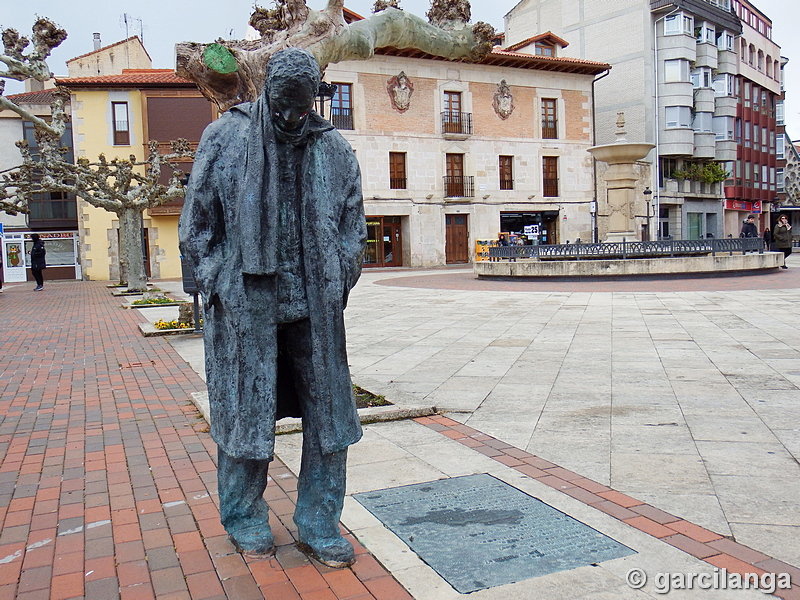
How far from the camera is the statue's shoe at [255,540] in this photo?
2.88 metres

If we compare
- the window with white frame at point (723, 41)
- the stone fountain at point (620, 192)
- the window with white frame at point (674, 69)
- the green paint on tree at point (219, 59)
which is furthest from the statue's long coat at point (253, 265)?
the window with white frame at point (723, 41)

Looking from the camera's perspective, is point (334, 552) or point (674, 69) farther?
point (674, 69)

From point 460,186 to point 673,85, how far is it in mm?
14534

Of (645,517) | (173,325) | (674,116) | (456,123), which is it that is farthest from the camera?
(674,116)

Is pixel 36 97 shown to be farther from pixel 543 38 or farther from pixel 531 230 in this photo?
pixel 531 230

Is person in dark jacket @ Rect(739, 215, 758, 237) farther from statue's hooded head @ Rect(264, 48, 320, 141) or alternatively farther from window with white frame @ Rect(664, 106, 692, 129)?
statue's hooded head @ Rect(264, 48, 320, 141)

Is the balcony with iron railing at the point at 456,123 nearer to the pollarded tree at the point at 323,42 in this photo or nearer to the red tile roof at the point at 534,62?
the red tile roof at the point at 534,62

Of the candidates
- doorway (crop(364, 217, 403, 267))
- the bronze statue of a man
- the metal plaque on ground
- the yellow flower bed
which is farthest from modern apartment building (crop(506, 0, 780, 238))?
the bronze statue of a man

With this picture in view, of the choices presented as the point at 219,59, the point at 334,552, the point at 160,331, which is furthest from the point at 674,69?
the point at 334,552

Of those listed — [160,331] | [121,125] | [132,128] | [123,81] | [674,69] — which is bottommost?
[160,331]

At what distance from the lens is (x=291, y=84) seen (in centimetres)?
252

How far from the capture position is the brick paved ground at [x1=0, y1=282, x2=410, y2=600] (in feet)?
8.86

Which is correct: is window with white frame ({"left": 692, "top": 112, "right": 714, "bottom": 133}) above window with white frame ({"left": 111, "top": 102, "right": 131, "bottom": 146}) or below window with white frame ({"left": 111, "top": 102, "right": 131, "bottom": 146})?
above

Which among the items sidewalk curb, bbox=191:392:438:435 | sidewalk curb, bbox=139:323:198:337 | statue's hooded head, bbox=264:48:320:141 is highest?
statue's hooded head, bbox=264:48:320:141
